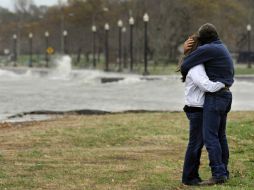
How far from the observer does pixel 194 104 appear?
7957 millimetres

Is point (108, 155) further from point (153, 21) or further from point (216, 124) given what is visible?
point (153, 21)

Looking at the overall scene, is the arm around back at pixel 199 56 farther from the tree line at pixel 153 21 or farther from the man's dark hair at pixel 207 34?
the tree line at pixel 153 21

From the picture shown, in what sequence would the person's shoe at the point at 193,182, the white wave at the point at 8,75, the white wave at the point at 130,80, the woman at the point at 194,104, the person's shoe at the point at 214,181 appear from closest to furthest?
the woman at the point at 194,104, the person's shoe at the point at 214,181, the person's shoe at the point at 193,182, the white wave at the point at 130,80, the white wave at the point at 8,75

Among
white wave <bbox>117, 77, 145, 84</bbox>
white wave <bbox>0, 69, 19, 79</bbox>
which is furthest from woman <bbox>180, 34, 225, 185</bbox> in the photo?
white wave <bbox>0, 69, 19, 79</bbox>

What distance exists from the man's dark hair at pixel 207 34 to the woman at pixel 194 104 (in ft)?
0.22

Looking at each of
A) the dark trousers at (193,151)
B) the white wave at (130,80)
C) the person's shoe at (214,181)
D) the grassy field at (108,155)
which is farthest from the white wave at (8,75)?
the person's shoe at (214,181)

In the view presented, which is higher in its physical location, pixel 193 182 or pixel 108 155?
pixel 193 182

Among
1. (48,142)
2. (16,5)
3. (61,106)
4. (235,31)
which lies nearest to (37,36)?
(16,5)

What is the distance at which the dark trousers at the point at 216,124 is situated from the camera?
7840 millimetres

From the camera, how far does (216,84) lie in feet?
25.4

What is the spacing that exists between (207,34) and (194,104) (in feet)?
2.58

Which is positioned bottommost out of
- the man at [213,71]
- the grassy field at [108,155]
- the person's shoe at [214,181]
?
the grassy field at [108,155]

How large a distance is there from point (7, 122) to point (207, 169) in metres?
9.51

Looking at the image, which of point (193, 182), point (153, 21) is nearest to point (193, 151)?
point (193, 182)
